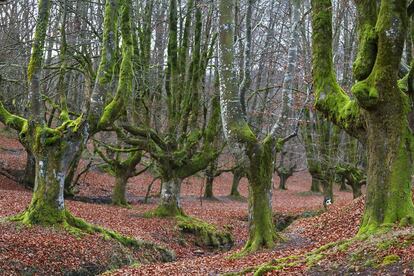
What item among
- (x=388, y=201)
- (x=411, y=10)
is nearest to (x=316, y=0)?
(x=411, y=10)

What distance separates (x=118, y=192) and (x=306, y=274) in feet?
52.3

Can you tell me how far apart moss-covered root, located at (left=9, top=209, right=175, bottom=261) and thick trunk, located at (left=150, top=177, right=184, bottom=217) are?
3.88m

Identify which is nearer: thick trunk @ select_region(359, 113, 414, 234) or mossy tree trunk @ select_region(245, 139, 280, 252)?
thick trunk @ select_region(359, 113, 414, 234)

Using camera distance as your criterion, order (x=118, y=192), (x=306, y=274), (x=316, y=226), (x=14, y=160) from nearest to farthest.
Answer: (x=306, y=274)
(x=316, y=226)
(x=118, y=192)
(x=14, y=160)

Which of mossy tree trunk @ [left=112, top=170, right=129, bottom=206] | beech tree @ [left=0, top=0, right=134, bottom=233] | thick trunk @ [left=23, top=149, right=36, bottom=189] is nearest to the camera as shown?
beech tree @ [left=0, top=0, right=134, bottom=233]

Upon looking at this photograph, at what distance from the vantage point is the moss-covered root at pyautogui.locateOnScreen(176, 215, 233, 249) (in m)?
16.9

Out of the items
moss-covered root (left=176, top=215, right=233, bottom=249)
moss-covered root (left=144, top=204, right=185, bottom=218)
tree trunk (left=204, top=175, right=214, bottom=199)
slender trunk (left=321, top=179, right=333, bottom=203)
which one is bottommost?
moss-covered root (left=176, top=215, right=233, bottom=249)

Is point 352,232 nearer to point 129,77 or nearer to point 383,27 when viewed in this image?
point 383,27

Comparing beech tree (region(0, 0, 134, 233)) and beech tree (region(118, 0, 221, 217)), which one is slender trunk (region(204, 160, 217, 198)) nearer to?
beech tree (region(118, 0, 221, 217))

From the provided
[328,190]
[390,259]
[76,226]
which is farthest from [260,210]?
[328,190]

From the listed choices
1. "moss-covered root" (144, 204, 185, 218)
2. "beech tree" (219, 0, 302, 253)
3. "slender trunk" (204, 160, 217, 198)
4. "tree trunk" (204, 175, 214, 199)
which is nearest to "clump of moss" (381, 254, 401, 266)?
"beech tree" (219, 0, 302, 253)

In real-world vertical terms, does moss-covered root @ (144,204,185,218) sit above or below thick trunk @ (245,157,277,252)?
below

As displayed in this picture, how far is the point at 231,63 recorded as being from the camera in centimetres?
1021

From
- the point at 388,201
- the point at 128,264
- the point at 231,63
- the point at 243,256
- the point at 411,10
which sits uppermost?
the point at 411,10
